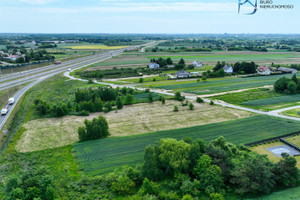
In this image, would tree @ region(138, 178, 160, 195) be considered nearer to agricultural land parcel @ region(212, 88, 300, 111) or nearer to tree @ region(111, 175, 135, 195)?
tree @ region(111, 175, 135, 195)

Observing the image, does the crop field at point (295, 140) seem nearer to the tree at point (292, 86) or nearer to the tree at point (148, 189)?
the tree at point (148, 189)

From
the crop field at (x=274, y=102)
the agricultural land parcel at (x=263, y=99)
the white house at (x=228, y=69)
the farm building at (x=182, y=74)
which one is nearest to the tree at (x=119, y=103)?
the agricultural land parcel at (x=263, y=99)

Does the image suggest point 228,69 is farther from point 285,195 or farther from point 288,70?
point 285,195

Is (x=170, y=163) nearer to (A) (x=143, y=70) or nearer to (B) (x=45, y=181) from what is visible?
(B) (x=45, y=181)

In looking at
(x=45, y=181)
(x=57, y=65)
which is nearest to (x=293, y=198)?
(x=45, y=181)

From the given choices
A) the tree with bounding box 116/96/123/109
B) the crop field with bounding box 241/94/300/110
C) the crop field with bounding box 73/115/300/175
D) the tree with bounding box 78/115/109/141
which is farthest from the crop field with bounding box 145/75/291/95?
the tree with bounding box 78/115/109/141
